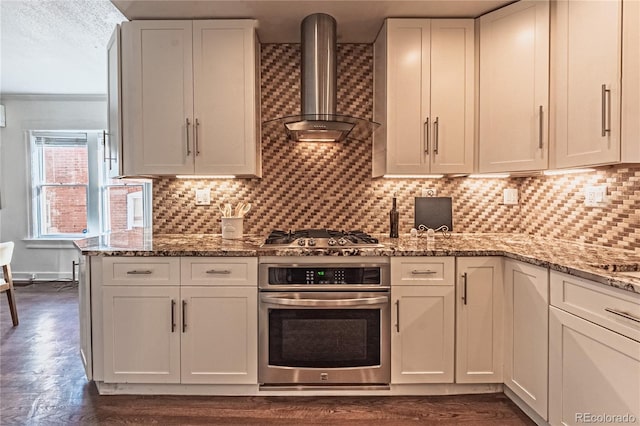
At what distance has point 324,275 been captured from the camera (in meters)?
2.22

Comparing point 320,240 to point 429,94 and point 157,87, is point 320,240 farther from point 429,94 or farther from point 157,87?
point 157,87

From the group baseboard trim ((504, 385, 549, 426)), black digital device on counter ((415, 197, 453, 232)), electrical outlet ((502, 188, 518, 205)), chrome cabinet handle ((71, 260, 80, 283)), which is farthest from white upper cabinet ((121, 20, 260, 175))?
chrome cabinet handle ((71, 260, 80, 283))

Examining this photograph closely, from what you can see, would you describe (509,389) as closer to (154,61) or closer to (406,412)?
(406,412)

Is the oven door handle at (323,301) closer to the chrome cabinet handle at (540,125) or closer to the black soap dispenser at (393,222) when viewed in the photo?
the black soap dispenser at (393,222)

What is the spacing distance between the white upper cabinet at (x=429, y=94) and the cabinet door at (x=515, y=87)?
0.34ft

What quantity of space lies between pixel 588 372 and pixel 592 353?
87 mm

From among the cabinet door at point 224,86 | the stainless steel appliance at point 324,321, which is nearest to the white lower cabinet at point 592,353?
the stainless steel appliance at point 324,321

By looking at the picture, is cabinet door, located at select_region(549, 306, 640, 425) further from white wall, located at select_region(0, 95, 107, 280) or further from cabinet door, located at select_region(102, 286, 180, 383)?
white wall, located at select_region(0, 95, 107, 280)

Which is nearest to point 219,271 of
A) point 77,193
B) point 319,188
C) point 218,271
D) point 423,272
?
point 218,271

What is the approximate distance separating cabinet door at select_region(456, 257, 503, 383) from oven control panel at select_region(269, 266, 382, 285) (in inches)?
19.4

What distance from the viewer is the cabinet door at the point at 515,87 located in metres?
2.25

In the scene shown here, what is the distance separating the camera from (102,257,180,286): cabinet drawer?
2229 millimetres

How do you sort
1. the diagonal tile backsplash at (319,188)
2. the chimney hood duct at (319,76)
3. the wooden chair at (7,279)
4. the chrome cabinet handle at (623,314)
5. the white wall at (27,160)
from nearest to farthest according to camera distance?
the chrome cabinet handle at (623,314) < the chimney hood duct at (319,76) < the diagonal tile backsplash at (319,188) < the wooden chair at (7,279) < the white wall at (27,160)

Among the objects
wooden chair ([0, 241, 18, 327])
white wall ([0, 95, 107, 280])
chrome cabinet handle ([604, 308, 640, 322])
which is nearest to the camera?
chrome cabinet handle ([604, 308, 640, 322])
